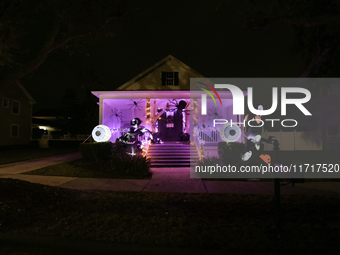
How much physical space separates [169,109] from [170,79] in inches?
111

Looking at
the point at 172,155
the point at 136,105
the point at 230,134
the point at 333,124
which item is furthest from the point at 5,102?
the point at 333,124

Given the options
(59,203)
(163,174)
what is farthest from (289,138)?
(59,203)

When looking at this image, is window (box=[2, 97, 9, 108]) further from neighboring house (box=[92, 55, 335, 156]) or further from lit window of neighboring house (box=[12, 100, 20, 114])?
neighboring house (box=[92, 55, 335, 156])

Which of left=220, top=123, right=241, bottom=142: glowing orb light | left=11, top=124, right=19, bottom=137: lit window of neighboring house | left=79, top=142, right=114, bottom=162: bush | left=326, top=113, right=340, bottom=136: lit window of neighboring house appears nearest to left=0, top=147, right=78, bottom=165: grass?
left=79, top=142, right=114, bottom=162: bush

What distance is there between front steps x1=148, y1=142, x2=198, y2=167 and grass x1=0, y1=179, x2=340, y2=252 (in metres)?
4.53

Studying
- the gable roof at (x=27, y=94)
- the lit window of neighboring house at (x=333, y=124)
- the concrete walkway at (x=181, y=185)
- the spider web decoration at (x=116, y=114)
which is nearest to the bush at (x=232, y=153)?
the concrete walkway at (x=181, y=185)

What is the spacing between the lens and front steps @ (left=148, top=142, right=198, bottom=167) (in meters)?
10.8

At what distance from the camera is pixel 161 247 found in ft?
11.4

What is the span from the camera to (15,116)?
2509 cm

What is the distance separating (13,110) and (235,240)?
1115 inches

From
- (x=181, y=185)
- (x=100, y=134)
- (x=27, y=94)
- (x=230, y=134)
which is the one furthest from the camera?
(x=27, y=94)

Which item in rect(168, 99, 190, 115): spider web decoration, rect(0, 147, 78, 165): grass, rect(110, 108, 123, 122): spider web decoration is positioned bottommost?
rect(0, 147, 78, 165): grass

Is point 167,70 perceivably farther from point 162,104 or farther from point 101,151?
point 101,151

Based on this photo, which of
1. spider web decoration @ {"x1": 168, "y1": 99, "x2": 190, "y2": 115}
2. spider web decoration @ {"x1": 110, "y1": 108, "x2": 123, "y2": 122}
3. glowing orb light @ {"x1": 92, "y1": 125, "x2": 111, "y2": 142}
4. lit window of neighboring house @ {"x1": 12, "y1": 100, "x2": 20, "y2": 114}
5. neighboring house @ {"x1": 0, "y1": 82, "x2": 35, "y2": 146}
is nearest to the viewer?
glowing orb light @ {"x1": 92, "y1": 125, "x2": 111, "y2": 142}
